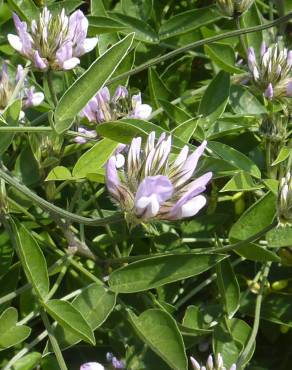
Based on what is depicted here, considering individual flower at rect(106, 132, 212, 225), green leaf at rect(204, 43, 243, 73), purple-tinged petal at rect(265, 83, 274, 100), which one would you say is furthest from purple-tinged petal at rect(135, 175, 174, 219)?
green leaf at rect(204, 43, 243, 73)

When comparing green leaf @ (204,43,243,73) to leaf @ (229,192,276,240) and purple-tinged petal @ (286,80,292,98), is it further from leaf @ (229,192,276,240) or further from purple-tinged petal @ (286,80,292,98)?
leaf @ (229,192,276,240)

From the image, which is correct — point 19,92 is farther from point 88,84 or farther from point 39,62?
point 88,84

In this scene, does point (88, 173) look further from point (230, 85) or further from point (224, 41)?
point (224, 41)

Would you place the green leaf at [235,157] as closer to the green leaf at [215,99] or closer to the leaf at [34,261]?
the green leaf at [215,99]

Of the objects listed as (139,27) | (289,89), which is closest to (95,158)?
(289,89)

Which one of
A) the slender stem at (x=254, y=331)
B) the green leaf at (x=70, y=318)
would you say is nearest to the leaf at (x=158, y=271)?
the green leaf at (x=70, y=318)
